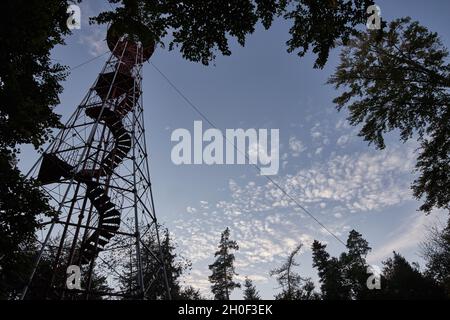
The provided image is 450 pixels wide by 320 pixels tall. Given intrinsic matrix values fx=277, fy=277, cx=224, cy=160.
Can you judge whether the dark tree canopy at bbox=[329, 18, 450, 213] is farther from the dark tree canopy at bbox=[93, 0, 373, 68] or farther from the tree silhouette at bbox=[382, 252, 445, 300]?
the tree silhouette at bbox=[382, 252, 445, 300]

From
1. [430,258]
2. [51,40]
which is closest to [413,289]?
[430,258]

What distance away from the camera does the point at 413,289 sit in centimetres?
3316

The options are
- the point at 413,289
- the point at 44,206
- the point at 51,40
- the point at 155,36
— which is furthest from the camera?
the point at 413,289

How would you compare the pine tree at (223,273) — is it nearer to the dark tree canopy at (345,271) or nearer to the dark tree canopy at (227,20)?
the dark tree canopy at (345,271)

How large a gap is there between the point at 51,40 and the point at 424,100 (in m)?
14.0

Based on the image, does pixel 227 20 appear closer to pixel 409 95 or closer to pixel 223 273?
pixel 409 95

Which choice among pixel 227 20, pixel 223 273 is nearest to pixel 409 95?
pixel 227 20

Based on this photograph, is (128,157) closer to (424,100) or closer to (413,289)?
(424,100)
